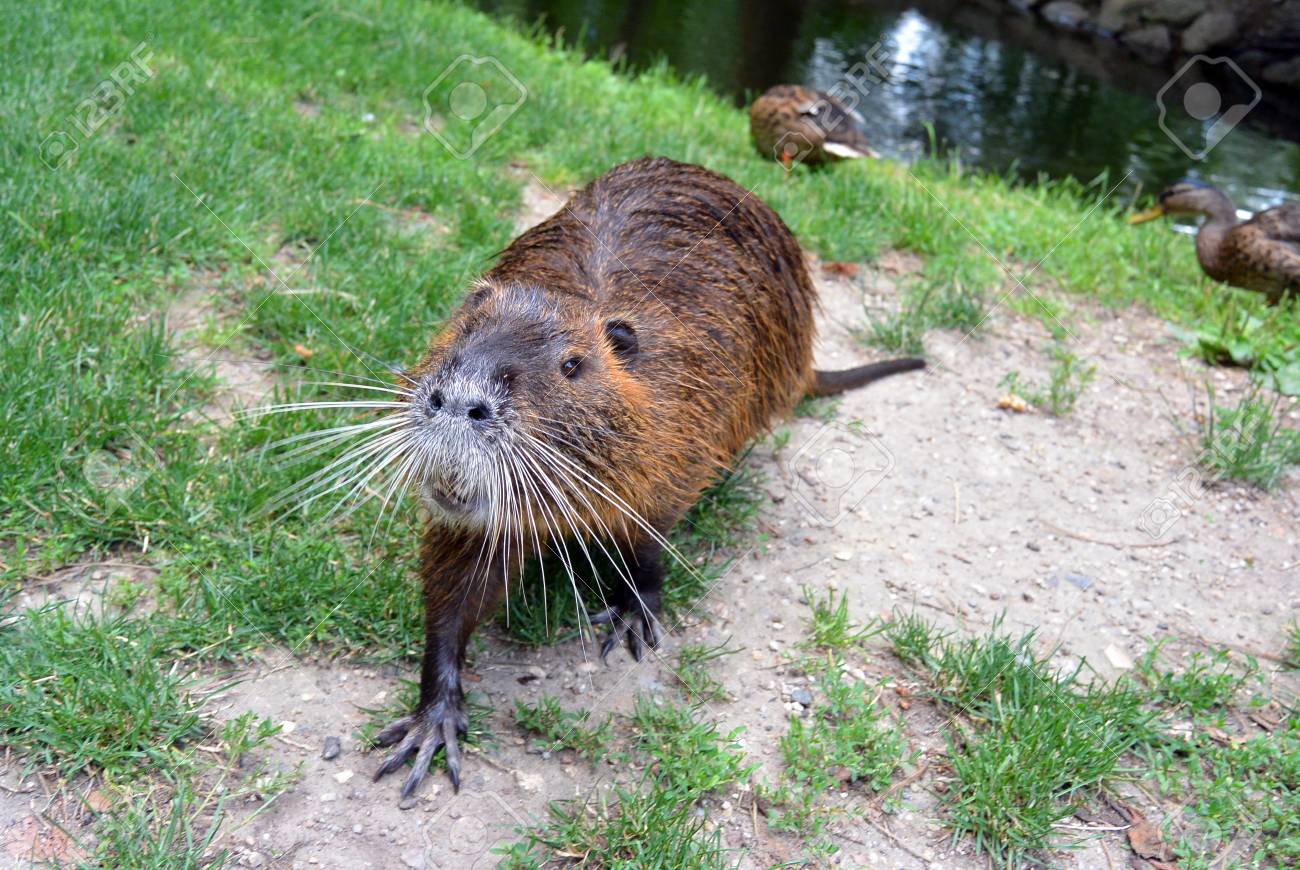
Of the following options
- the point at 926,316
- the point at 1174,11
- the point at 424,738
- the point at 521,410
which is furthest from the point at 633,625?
the point at 1174,11

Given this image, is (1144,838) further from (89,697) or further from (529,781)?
(89,697)

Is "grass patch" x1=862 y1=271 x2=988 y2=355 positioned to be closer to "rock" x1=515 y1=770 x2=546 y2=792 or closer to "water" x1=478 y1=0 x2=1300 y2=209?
"rock" x1=515 y1=770 x2=546 y2=792

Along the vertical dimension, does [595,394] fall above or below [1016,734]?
above

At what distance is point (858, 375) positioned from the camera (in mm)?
3723

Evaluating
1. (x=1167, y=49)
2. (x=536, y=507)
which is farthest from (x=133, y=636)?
(x=1167, y=49)

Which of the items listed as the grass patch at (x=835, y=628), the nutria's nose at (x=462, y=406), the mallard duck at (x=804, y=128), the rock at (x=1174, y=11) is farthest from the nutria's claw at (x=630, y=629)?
the rock at (x=1174, y=11)

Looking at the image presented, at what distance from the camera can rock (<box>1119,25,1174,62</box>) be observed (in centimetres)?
1440

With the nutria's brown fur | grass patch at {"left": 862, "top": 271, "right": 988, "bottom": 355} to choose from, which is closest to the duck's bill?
grass patch at {"left": 862, "top": 271, "right": 988, "bottom": 355}

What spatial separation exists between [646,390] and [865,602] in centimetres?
95

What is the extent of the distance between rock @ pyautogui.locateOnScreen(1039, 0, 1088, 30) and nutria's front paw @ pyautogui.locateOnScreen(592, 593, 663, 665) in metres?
15.2

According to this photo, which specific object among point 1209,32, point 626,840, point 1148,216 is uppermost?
point 1209,32

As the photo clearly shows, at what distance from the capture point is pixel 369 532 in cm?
278

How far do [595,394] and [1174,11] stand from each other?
15375mm

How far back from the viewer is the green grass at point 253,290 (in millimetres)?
2232
